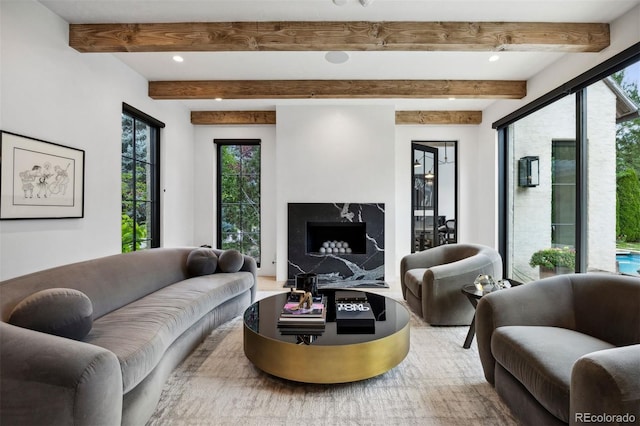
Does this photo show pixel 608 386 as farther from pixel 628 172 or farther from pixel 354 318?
pixel 628 172

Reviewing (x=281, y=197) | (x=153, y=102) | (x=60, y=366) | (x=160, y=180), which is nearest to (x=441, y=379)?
(x=60, y=366)

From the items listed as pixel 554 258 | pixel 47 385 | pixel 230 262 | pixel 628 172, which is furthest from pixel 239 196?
pixel 628 172

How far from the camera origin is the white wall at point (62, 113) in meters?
2.24

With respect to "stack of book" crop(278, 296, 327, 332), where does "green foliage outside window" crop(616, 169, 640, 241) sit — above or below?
above

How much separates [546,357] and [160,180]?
15.4ft

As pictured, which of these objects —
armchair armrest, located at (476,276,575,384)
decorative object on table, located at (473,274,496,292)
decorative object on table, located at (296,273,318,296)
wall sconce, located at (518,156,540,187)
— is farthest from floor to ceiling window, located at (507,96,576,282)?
decorative object on table, located at (296,273,318,296)

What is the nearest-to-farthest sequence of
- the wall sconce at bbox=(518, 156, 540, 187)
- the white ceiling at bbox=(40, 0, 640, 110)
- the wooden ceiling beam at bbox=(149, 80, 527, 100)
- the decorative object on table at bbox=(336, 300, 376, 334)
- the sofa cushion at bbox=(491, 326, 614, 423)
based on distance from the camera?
the sofa cushion at bbox=(491, 326, 614, 423) < the decorative object on table at bbox=(336, 300, 376, 334) < the white ceiling at bbox=(40, 0, 640, 110) < the wooden ceiling beam at bbox=(149, 80, 527, 100) < the wall sconce at bbox=(518, 156, 540, 187)

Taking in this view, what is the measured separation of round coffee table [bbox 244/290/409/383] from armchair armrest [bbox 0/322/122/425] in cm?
91

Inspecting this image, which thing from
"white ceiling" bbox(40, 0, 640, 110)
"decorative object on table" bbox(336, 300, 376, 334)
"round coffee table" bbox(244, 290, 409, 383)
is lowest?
"round coffee table" bbox(244, 290, 409, 383)

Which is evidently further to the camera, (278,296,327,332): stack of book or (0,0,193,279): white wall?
(0,0,193,279): white wall

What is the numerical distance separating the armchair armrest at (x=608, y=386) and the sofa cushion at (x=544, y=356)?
0.44 feet

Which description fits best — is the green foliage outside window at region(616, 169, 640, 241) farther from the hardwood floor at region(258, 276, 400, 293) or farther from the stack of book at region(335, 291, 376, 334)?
the hardwood floor at region(258, 276, 400, 293)

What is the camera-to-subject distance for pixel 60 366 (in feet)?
3.89

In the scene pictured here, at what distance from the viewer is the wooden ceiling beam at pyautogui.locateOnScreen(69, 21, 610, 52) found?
2.71 metres
